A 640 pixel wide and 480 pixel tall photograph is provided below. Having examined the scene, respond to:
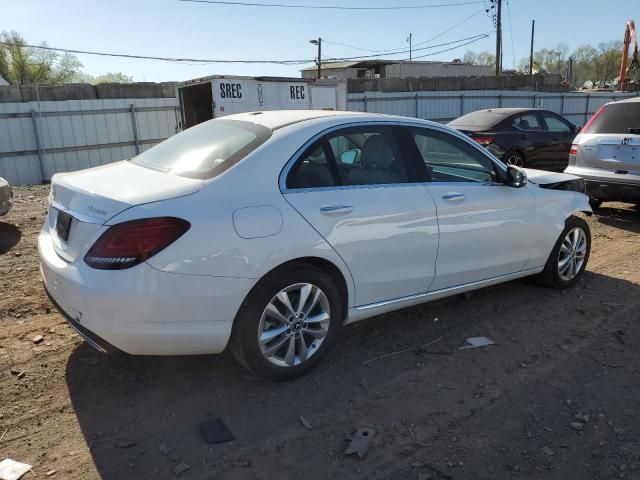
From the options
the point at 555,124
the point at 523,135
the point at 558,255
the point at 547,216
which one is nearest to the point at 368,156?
the point at 547,216

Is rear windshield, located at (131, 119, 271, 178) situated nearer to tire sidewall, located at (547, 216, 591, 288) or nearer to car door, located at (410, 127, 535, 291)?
car door, located at (410, 127, 535, 291)

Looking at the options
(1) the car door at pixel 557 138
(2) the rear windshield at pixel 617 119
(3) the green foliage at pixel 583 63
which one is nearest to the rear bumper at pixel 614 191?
(2) the rear windshield at pixel 617 119

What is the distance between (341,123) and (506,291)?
7.99 ft

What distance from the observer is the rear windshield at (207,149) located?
3262mm

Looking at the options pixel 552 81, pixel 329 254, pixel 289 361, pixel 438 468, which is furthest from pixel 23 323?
pixel 552 81

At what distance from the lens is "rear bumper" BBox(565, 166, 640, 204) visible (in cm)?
708

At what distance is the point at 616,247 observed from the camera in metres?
6.52

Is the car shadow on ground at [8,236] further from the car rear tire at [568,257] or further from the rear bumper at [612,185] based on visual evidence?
the rear bumper at [612,185]

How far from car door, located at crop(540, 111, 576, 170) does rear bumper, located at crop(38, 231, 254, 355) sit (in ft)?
34.7

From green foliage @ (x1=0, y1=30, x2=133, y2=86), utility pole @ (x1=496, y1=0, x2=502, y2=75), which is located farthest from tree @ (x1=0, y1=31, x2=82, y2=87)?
utility pole @ (x1=496, y1=0, x2=502, y2=75)

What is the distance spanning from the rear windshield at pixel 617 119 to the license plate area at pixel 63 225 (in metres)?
7.05

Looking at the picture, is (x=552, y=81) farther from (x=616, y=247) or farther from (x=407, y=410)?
(x=407, y=410)

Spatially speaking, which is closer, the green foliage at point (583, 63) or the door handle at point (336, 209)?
the door handle at point (336, 209)

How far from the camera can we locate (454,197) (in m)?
3.99
